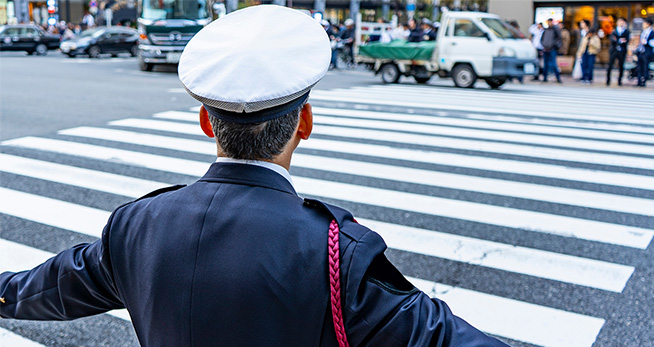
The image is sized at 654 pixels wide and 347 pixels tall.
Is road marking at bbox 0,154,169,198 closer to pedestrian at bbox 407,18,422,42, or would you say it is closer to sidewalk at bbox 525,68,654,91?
pedestrian at bbox 407,18,422,42

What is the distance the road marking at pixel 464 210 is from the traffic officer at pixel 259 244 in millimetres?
4110

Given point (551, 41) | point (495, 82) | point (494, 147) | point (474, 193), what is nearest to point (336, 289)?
point (474, 193)

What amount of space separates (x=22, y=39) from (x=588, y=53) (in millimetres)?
25031

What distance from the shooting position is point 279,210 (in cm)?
132

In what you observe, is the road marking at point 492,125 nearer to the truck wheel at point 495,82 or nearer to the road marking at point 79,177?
the road marking at point 79,177

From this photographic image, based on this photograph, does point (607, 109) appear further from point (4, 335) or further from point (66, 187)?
point (4, 335)

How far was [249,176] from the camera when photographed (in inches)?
53.5

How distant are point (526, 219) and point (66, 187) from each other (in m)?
Result: 3.95

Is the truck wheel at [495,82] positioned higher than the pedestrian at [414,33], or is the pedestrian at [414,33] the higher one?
the pedestrian at [414,33]

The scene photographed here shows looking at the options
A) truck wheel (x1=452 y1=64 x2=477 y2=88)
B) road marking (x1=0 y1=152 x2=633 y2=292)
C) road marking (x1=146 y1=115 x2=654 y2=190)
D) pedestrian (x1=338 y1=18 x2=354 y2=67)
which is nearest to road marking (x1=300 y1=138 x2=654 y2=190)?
road marking (x1=146 y1=115 x2=654 y2=190)

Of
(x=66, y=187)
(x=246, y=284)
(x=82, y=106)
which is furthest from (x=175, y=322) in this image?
(x=82, y=106)

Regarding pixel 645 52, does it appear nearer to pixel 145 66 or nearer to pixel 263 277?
pixel 145 66

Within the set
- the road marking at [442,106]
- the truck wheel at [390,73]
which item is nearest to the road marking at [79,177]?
the road marking at [442,106]

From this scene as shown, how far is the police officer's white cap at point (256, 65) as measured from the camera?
131cm
